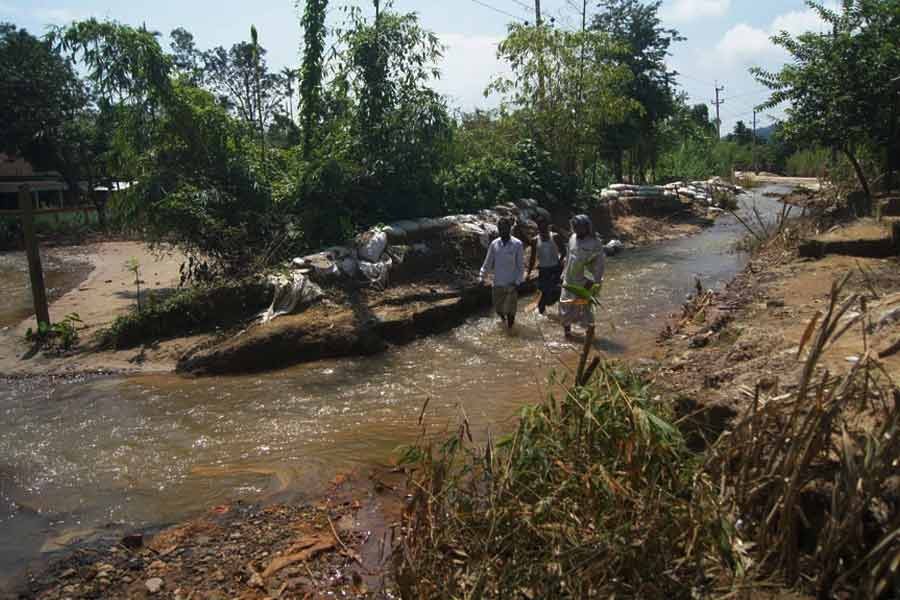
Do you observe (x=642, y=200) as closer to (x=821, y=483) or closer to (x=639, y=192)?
(x=639, y=192)

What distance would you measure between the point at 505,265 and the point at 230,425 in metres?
3.79

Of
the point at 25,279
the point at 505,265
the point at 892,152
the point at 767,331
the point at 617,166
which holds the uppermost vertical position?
the point at 617,166

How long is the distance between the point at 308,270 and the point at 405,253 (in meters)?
1.80

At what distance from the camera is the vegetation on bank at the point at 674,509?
249cm

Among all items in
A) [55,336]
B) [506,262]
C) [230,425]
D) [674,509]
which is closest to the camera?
[674,509]

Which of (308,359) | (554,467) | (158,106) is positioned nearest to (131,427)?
(308,359)

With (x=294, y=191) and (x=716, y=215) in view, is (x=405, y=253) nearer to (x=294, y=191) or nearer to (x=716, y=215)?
(x=294, y=191)

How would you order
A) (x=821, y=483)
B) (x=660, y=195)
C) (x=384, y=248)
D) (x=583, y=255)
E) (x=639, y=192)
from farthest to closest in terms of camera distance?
(x=660, y=195), (x=639, y=192), (x=384, y=248), (x=583, y=255), (x=821, y=483)

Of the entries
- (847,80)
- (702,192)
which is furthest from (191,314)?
(702,192)

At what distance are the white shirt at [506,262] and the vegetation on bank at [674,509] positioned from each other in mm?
5165

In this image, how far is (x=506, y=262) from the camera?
8297 mm

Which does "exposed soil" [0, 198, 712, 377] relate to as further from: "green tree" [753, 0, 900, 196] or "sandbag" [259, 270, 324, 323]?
"green tree" [753, 0, 900, 196]

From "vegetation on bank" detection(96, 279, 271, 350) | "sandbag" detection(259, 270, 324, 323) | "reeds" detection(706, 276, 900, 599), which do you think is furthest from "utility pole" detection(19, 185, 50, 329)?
"reeds" detection(706, 276, 900, 599)

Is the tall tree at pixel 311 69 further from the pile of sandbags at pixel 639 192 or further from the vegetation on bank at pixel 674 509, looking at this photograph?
the pile of sandbags at pixel 639 192
